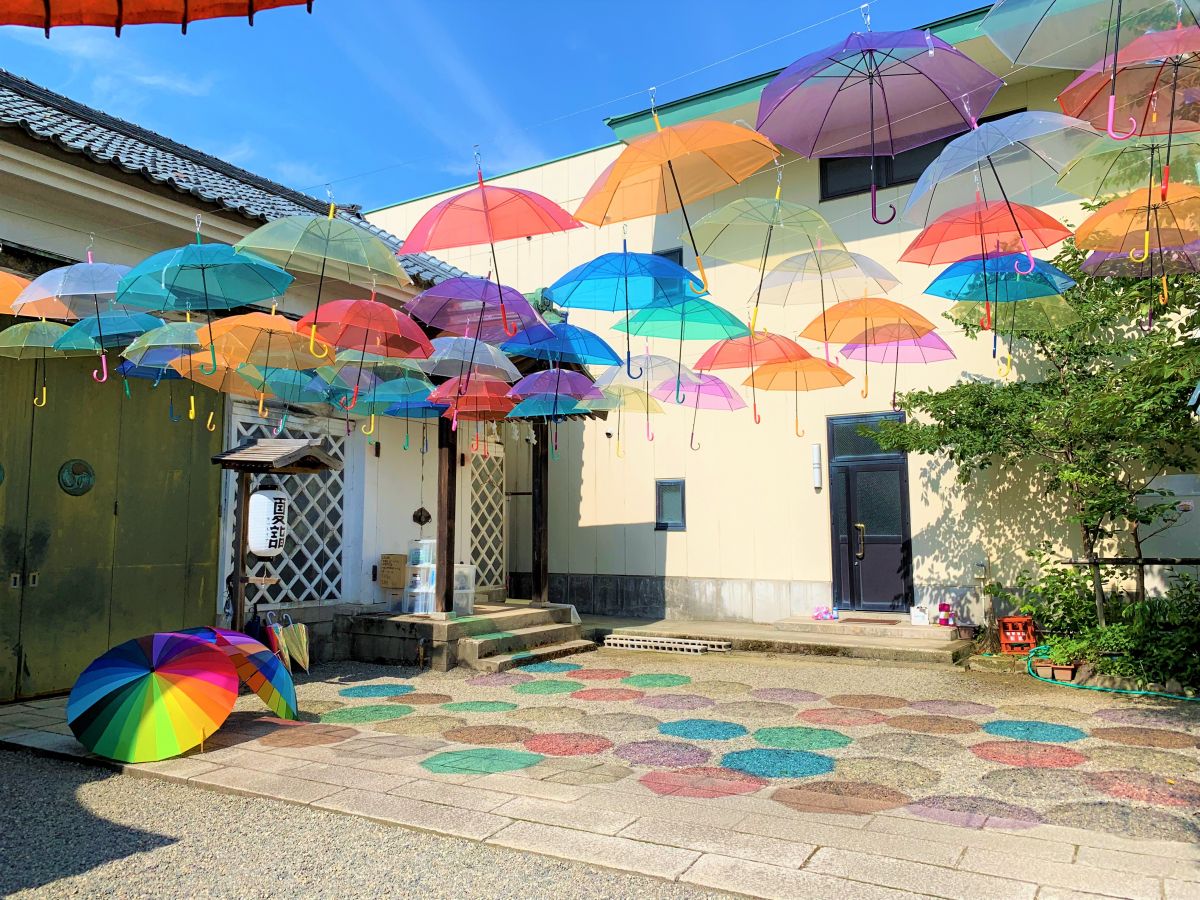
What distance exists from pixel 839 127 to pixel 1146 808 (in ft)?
14.2

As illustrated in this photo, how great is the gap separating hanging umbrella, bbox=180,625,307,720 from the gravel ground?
126cm

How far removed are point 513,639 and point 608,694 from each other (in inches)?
80.8

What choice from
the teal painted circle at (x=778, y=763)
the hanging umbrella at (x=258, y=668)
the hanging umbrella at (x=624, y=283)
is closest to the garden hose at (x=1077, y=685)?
the teal painted circle at (x=778, y=763)

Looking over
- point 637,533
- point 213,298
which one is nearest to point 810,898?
point 213,298

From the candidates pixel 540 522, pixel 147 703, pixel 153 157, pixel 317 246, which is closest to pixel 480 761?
pixel 147 703

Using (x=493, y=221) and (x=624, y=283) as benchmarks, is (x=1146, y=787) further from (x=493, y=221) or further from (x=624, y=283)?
(x=493, y=221)

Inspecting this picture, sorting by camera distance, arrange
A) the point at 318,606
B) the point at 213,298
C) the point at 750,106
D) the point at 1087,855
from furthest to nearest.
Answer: the point at 750,106 → the point at 318,606 → the point at 213,298 → the point at 1087,855

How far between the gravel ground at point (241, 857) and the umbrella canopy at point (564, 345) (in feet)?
15.3

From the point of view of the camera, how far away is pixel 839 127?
550 cm

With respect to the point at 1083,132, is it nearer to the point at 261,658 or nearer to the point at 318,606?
the point at 261,658

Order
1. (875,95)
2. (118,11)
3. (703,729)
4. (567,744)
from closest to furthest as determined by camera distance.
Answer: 1. (118,11)
2. (875,95)
3. (567,744)
4. (703,729)

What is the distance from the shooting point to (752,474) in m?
11.1

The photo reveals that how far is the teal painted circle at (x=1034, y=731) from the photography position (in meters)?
5.55

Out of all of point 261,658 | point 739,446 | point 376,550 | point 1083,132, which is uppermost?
point 1083,132
